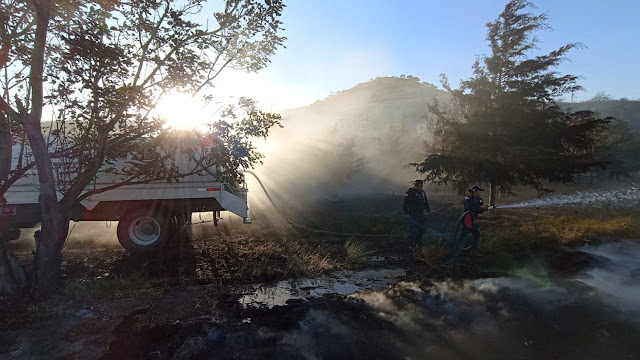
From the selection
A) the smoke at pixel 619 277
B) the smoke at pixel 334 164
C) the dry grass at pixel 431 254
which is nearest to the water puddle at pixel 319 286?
the dry grass at pixel 431 254

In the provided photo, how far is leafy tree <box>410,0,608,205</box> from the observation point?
38.4ft

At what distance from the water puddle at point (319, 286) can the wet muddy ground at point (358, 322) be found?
3 centimetres

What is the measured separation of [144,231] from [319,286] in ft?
15.3

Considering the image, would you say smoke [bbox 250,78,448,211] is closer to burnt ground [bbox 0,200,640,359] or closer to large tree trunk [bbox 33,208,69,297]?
burnt ground [bbox 0,200,640,359]

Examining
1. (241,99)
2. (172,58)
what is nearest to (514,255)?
(241,99)

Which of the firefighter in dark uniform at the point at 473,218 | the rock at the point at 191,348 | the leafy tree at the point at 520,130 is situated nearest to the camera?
the rock at the point at 191,348

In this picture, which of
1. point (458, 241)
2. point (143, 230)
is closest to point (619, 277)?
point (458, 241)

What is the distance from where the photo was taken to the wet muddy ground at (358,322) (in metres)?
3.76

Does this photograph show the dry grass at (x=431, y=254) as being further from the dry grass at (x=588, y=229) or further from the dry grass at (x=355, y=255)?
the dry grass at (x=588, y=229)

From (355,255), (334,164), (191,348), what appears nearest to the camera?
(191,348)

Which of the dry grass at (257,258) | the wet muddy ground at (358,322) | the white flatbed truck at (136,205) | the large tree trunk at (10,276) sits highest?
the white flatbed truck at (136,205)

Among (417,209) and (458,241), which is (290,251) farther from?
(458,241)

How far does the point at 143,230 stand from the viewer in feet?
26.1

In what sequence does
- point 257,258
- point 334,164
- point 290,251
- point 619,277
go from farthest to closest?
point 334,164
point 290,251
point 257,258
point 619,277
